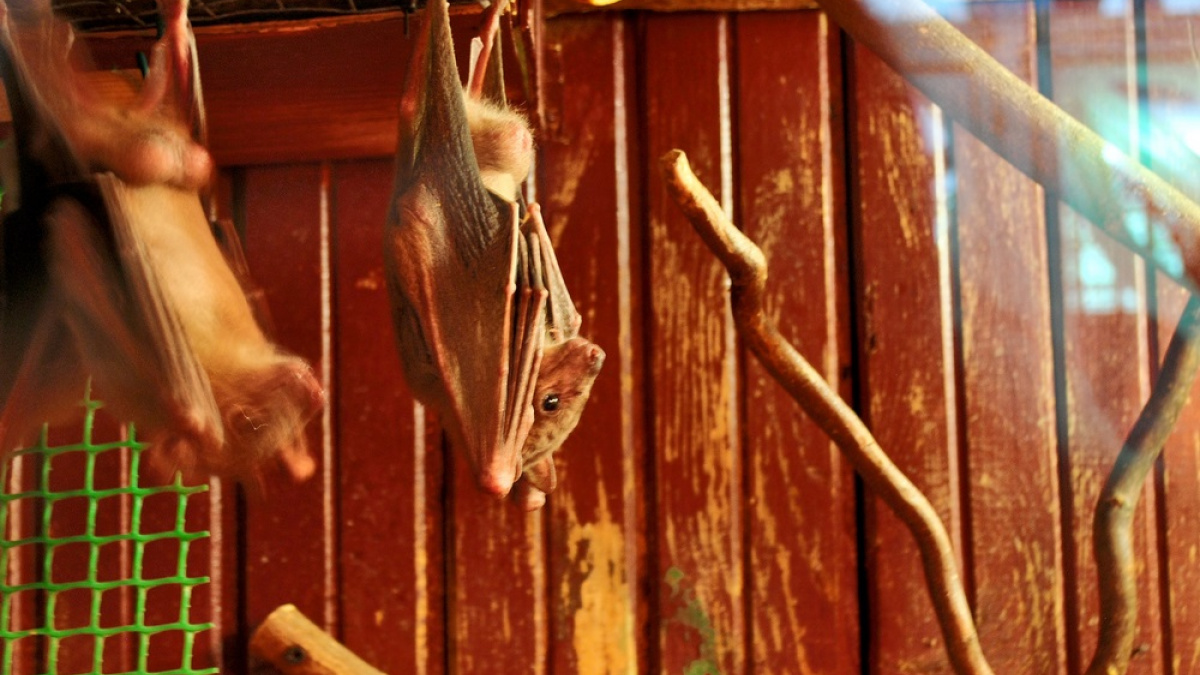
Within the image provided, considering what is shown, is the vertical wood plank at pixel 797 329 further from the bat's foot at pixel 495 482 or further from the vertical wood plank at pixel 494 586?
the bat's foot at pixel 495 482

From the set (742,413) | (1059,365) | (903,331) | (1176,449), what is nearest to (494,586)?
(742,413)

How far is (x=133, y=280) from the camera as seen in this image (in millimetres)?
1312

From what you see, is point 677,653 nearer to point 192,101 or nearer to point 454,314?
point 454,314

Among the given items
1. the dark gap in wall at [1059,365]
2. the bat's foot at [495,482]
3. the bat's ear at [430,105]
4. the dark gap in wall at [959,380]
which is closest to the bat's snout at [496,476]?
the bat's foot at [495,482]

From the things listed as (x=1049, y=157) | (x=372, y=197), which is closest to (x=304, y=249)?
(x=372, y=197)

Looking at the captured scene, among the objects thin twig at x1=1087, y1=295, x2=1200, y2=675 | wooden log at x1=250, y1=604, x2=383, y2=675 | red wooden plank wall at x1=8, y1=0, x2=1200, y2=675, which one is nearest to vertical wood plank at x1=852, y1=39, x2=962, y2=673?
red wooden plank wall at x1=8, y1=0, x2=1200, y2=675

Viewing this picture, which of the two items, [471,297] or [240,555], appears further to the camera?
[240,555]

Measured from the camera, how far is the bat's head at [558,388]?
4.80 feet

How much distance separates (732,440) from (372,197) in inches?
34.9

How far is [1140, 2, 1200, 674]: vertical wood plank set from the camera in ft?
6.35

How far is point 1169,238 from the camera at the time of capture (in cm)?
118

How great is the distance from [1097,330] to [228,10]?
5.67 ft

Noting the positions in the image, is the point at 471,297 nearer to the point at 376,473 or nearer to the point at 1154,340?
the point at 376,473

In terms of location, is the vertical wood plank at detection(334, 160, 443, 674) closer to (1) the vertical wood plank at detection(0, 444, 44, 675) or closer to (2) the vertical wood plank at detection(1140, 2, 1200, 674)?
(1) the vertical wood plank at detection(0, 444, 44, 675)
